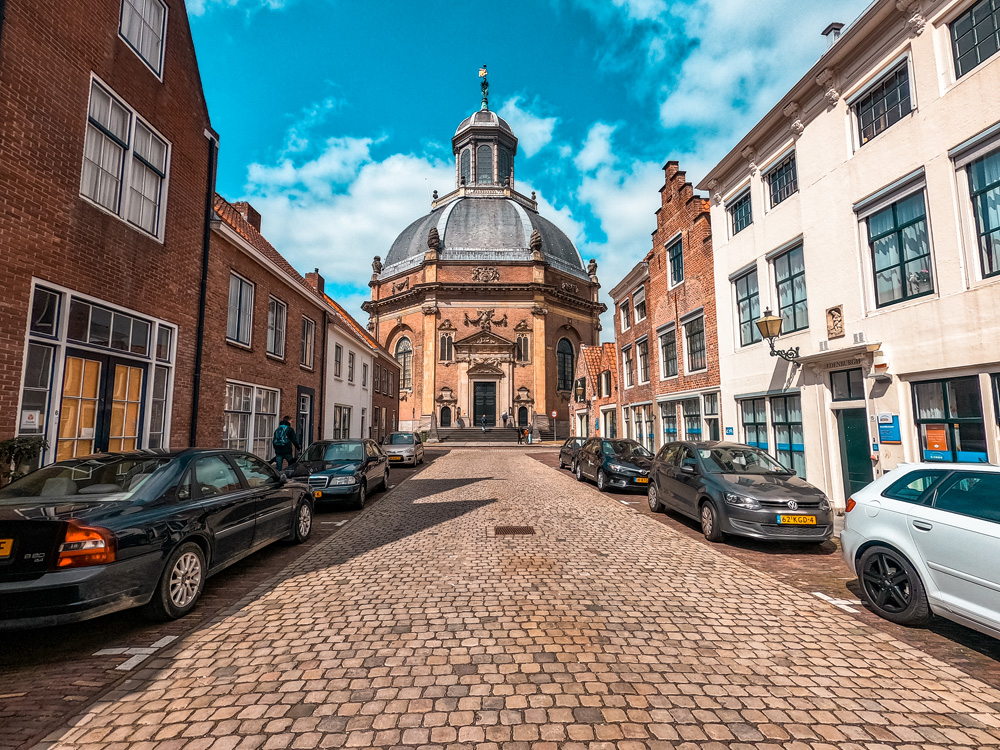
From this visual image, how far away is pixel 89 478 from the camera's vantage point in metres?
4.55

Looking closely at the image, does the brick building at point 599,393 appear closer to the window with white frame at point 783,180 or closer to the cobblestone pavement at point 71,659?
the window with white frame at point 783,180

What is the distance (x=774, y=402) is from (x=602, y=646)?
34.0 feet

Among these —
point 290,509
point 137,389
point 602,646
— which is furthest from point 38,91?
point 602,646

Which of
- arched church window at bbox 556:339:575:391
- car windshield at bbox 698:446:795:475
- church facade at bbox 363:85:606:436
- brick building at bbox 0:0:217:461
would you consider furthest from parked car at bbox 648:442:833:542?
arched church window at bbox 556:339:575:391

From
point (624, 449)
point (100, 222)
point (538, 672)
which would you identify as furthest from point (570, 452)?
point (538, 672)

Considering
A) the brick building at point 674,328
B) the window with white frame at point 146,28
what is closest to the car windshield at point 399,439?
the brick building at point 674,328

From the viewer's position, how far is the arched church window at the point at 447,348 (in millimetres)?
47219

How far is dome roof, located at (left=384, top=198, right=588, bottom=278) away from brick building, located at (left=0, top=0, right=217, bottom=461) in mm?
41238

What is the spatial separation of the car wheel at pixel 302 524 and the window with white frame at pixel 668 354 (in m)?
13.7

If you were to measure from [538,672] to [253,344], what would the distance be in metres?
12.1

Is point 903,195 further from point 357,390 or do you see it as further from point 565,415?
point 565,415

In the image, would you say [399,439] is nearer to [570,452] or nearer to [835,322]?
[570,452]

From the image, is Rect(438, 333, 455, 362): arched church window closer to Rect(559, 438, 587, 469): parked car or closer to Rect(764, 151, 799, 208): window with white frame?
Rect(559, 438, 587, 469): parked car

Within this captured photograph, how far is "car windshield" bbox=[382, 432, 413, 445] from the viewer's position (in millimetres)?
20828
